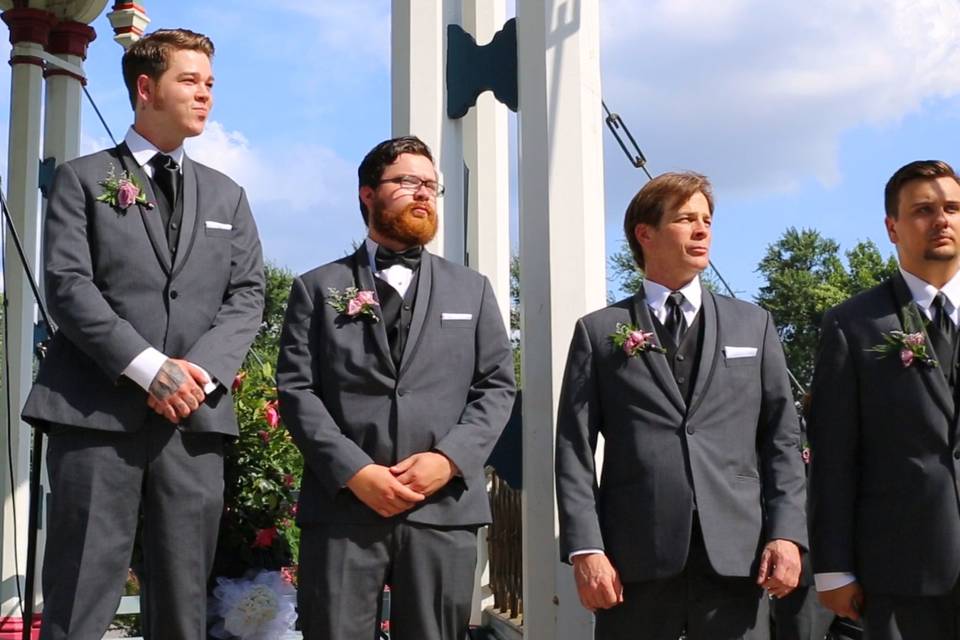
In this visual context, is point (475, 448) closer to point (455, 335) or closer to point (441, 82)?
point (455, 335)

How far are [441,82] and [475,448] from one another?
7.21ft

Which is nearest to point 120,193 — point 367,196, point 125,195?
point 125,195

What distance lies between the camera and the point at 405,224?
3928 millimetres

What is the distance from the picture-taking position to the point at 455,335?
12.8ft

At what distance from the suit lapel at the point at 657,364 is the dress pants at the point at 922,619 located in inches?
31.1

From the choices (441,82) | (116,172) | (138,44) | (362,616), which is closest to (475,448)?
(362,616)

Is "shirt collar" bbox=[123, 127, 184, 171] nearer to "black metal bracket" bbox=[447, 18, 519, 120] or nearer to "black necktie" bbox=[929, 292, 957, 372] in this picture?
"black metal bracket" bbox=[447, 18, 519, 120]

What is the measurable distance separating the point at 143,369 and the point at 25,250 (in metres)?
6.45

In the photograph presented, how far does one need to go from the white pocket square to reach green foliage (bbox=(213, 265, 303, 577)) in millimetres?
1759

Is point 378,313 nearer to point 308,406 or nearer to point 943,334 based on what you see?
point 308,406

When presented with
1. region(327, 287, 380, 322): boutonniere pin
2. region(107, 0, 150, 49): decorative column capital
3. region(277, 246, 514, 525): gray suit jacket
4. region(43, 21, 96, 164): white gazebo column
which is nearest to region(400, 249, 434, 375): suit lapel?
region(277, 246, 514, 525): gray suit jacket

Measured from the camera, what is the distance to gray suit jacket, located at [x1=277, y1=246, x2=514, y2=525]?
12.0 ft

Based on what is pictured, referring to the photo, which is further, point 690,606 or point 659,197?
point 659,197

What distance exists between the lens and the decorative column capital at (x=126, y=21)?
400 inches
